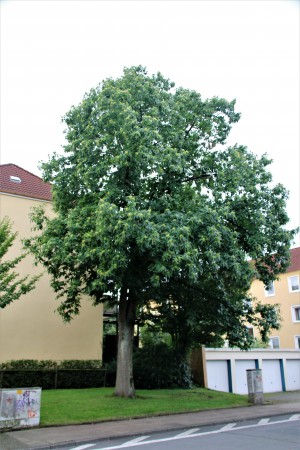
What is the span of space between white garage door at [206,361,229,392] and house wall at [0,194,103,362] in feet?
21.4

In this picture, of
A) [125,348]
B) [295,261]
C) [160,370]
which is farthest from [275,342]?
[125,348]

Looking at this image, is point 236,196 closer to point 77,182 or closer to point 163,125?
point 163,125

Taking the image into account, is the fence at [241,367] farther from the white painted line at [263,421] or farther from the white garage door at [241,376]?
the white painted line at [263,421]

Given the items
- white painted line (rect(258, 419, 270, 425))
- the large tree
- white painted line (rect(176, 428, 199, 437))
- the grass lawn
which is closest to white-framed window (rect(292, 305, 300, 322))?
the grass lawn

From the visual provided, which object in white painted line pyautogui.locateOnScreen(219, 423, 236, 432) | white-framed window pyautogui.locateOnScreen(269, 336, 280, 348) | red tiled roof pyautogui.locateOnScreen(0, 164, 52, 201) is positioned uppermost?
red tiled roof pyautogui.locateOnScreen(0, 164, 52, 201)

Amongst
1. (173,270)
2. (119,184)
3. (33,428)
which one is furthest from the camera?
(119,184)

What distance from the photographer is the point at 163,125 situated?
15344 mm

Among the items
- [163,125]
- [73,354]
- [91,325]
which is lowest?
[73,354]

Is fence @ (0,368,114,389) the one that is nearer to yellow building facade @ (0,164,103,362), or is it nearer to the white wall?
yellow building facade @ (0,164,103,362)

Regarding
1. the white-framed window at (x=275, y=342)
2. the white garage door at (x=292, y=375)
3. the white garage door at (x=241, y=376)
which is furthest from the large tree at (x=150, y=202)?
the white-framed window at (x=275, y=342)

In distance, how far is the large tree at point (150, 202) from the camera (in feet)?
43.0

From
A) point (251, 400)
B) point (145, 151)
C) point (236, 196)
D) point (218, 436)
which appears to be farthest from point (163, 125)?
point (251, 400)

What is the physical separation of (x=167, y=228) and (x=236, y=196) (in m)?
3.65

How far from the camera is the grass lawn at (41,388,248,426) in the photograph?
40.2ft
